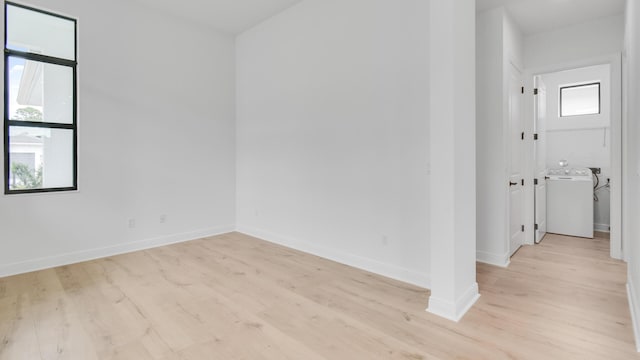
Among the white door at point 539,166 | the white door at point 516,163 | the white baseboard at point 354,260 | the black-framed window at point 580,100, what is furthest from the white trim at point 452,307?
the black-framed window at point 580,100

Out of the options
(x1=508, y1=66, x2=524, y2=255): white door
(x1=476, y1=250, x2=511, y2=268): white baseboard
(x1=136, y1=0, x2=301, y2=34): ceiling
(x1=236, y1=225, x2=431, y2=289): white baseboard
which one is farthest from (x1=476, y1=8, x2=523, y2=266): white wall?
(x1=136, y1=0, x2=301, y2=34): ceiling

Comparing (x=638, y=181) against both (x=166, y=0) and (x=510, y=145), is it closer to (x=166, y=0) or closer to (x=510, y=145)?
(x=510, y=145)

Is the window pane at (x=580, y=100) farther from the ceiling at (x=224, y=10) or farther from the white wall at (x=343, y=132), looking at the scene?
A: the ceiling at (x=224, y=10)

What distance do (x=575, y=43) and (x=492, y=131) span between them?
164 centimetres

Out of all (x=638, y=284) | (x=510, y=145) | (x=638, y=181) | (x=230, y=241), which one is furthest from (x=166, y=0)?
(x=638, y=284)

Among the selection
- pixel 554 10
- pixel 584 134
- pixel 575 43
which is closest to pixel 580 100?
pixel 584 134

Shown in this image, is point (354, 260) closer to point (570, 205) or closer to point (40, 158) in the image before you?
point (40, 158)

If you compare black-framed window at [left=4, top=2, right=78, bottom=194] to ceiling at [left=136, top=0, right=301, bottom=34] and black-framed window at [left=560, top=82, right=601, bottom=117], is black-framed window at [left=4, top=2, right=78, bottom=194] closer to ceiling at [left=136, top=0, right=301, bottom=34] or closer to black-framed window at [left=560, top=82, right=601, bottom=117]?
ceiling at [left=136, top=0, right=301, bottom=34]

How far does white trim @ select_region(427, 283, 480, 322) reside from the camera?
2225 millimetres

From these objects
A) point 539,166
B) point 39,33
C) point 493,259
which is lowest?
point 493,259

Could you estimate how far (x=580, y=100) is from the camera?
539cm

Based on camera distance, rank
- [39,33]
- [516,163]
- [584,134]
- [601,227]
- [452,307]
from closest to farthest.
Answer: [452,307]
[39,33]
[516,163]
[601,227]
[584,134]

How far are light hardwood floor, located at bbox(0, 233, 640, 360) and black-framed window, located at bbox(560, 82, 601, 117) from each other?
308cm

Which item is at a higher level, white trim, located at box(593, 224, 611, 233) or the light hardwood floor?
white trim, located at box(593, 224, 611, 233)
